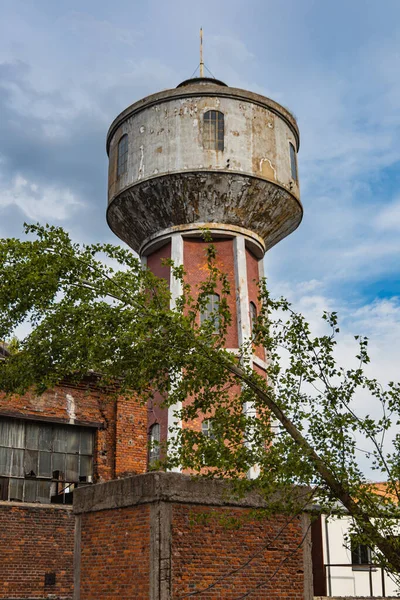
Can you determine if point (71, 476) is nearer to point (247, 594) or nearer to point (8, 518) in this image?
point (8, 518)

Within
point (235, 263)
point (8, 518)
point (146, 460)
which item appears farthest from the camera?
point (235, 263)

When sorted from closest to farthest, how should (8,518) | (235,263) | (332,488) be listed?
(332,488), (8,518), (235,263)

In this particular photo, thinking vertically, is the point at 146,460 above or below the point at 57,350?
below

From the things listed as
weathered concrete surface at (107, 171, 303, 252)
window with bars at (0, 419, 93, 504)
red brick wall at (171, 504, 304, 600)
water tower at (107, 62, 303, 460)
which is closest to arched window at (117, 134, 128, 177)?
water tower at (107, 62, 303, 460)

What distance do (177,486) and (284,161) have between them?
13.8 metres

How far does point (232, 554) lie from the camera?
11.0 meters

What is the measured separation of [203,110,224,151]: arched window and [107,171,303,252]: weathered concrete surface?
1030 millimetres

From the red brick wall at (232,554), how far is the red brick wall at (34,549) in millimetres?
5981

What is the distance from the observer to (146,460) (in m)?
18.3

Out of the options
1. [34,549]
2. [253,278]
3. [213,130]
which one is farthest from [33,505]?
[213,130]

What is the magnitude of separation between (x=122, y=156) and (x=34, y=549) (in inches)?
467

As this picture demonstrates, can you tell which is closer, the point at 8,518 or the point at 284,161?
the point at 8,518

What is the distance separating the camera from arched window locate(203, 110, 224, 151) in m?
21.2

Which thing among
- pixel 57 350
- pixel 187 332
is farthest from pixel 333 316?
pixel 57 350
